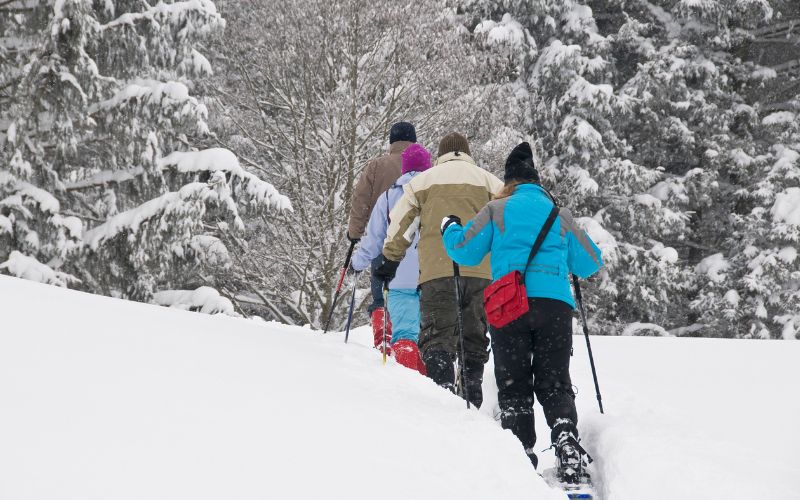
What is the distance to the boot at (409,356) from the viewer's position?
5.51 metres

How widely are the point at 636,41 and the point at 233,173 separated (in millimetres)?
12618

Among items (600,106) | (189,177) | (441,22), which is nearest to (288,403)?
(189,177)

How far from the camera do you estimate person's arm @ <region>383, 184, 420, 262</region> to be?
5168 millimetres

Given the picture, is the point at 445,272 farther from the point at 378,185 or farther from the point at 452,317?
the point at 378,185

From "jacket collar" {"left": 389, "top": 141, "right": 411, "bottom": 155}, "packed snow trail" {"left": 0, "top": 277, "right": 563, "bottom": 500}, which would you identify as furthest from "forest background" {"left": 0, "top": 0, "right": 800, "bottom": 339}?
"packed snow trail" {"left": 0, "top": 277, "right": 563, "bottom": 500}

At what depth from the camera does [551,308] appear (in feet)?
13.3

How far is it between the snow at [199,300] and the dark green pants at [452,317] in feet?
25.0

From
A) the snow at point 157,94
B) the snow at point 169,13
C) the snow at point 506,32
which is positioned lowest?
the snow at point 157,94

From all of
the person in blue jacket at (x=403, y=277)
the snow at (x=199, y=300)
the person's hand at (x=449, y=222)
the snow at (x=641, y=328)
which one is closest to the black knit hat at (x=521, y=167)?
the person's hand at (x=449, y=222)

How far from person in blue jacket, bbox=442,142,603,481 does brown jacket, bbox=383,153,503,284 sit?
729mm

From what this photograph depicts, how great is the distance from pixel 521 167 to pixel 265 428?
88.2 inches

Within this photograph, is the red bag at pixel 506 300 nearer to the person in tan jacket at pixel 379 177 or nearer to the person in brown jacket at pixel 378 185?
the person in brown jacket at pixel 378 185

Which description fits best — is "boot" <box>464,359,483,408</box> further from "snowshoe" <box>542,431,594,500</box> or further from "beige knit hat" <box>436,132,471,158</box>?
"beige knit hat" <box>436,132,471,158</box>

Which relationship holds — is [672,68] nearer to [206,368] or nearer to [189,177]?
[189,177]
